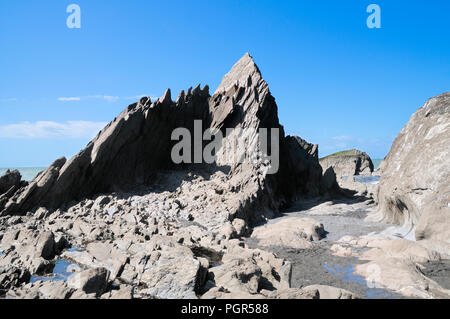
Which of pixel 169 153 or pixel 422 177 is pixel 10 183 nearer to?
pixel 169 153

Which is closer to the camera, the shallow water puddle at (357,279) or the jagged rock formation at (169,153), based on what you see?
the shallow water puddle at (357,279)

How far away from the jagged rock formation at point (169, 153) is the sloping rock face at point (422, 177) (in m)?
10.8

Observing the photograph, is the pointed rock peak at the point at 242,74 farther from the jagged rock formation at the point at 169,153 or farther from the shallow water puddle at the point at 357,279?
the shallow water puddle at the point at 357,279

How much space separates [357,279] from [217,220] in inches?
471

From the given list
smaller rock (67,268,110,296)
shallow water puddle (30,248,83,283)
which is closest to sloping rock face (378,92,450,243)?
smaller rock (67,268,110,296)

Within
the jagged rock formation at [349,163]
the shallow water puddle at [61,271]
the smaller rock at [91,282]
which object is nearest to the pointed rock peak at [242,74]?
the shallow water puddle at [61,271]

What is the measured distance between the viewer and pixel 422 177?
2102 cm

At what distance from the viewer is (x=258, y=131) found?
110 ft

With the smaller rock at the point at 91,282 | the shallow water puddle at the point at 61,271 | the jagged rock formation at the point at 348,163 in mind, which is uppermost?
the jagged rock formation at the point at 348,163

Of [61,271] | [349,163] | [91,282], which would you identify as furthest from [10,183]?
[349,163]

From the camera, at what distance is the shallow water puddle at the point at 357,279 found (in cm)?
1219

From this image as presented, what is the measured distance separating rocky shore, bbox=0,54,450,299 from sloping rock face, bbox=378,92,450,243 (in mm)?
90

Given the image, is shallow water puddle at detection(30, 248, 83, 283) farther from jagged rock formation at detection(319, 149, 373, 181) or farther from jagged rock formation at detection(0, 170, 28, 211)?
jagged rock formation at detection(319, 149, 373, 181)

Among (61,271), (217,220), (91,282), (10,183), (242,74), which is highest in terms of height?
(242,74)
